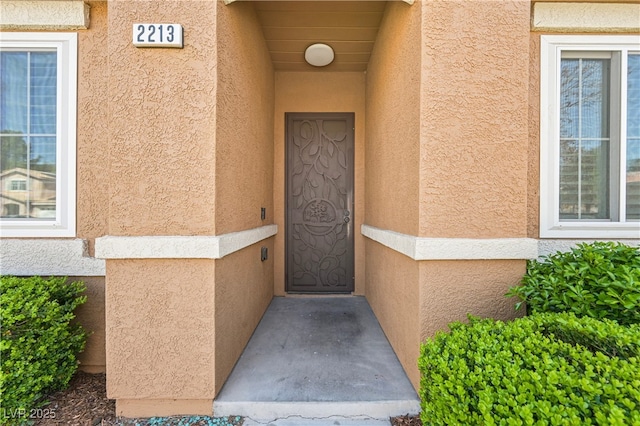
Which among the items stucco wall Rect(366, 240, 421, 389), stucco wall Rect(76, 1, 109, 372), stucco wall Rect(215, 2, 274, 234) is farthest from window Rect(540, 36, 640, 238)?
stucco wall Rect(76, 1, 109, 372)

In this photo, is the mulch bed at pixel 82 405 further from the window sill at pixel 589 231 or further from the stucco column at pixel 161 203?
the window sill at pixel 589 231

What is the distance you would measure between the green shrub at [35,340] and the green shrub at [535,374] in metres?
2.97

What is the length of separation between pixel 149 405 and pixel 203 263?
4.05 feet

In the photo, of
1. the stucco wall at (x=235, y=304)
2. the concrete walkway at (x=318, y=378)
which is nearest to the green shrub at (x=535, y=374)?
the concrete walkway at (x=318, y=378)

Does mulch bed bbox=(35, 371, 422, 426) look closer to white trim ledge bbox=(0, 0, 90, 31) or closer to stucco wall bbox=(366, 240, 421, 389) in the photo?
stucco wall bbox=(366, 240, 421, 389)

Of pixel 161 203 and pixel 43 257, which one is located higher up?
pixel 161 203

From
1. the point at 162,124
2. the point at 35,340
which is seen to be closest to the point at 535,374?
the point at 162,124

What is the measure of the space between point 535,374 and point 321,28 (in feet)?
13.5

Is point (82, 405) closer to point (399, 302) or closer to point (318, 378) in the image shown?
point (318, 378)

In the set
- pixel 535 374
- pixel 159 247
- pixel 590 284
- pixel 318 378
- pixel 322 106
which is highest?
pixel 322 106

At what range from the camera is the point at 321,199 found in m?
4.89

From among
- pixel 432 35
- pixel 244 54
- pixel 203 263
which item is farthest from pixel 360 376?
pixel 244 54

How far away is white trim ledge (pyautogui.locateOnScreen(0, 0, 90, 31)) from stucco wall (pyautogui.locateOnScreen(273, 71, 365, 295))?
2568 millimetres

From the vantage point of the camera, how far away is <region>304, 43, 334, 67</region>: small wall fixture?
4164 mm
